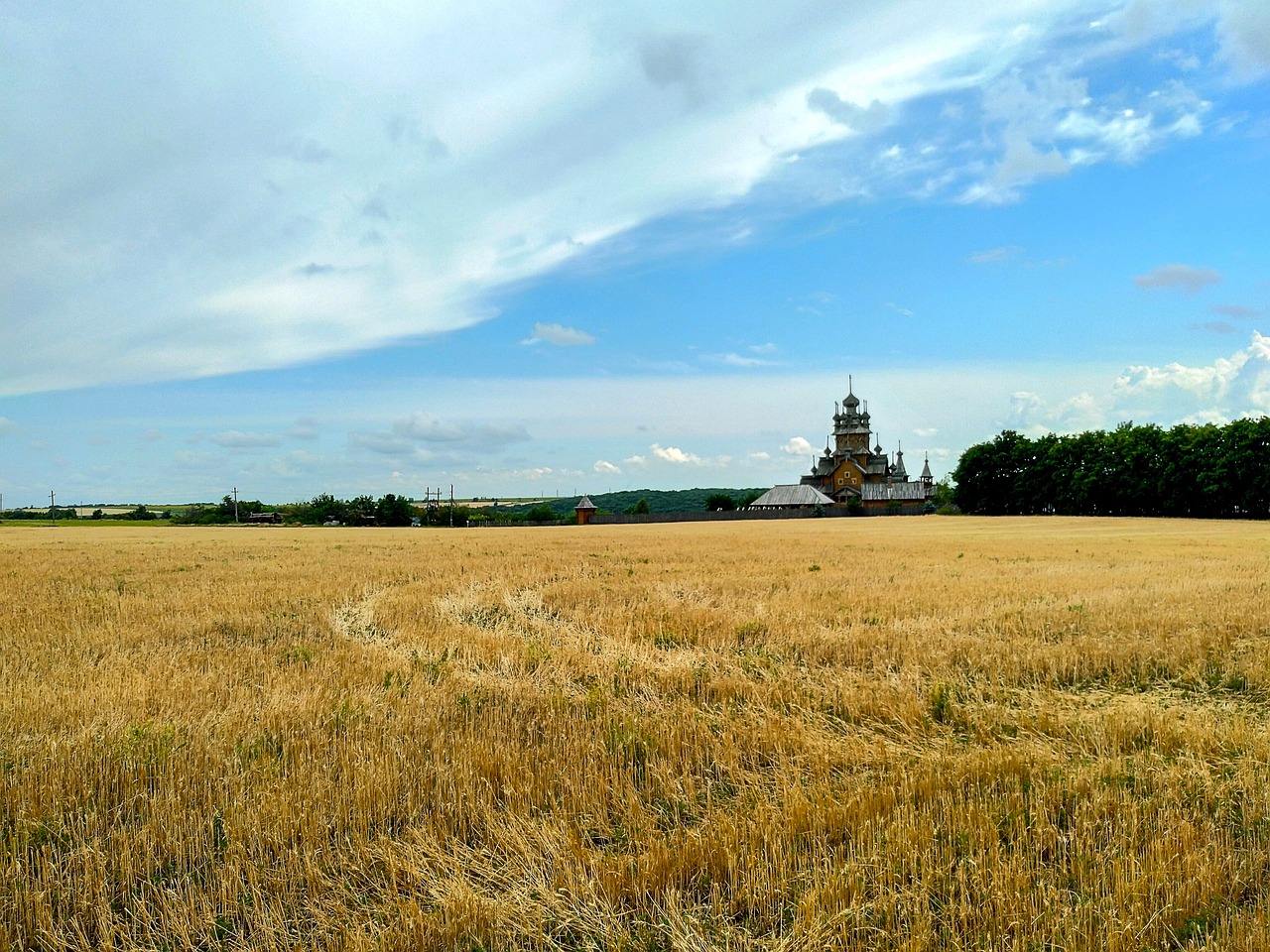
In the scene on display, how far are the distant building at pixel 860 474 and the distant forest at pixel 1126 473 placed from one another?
68.0ft

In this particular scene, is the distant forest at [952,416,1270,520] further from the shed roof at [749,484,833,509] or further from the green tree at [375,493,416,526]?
the green tree at [375,493,416,526]

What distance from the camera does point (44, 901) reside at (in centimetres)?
458

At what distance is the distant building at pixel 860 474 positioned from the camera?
14512cm

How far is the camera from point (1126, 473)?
9631 centimetres

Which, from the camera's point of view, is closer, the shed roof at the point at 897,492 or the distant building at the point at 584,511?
the distant building at the point at 584,511

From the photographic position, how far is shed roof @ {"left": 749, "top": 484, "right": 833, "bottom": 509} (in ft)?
475

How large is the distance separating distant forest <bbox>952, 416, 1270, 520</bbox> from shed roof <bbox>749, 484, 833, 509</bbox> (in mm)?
30058

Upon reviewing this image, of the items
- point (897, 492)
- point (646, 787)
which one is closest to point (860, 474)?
point (897, 492)

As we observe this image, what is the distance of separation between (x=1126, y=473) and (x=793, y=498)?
197 ft

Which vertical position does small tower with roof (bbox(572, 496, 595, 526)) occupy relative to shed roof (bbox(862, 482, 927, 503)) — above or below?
below

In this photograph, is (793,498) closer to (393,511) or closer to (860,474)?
(860,474)

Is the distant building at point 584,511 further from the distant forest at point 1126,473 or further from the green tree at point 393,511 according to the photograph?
the distant forest at point 1126,473

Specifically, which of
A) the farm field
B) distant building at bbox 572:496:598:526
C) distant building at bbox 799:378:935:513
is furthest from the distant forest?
the farm field

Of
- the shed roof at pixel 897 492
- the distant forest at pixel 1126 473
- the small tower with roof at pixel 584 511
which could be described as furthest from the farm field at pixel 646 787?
the shed roof at pixel 897 492
